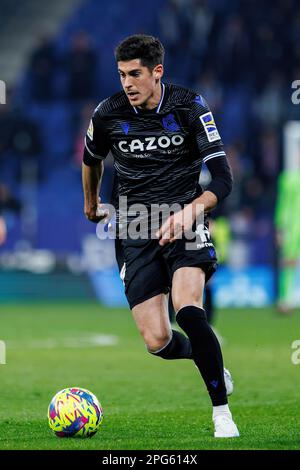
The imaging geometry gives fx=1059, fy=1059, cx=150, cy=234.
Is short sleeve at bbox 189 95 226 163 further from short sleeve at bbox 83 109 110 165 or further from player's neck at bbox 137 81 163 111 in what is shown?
short sleeve at bbox 83 109 110 165

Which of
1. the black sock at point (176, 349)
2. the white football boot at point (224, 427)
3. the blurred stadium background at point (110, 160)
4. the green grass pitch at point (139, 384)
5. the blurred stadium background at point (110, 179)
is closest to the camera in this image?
the white football boot at point (224, 427)

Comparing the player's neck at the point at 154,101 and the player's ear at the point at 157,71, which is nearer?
the player's ear at the point at 157,71

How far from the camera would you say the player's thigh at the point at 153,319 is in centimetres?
661

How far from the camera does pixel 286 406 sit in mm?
7711

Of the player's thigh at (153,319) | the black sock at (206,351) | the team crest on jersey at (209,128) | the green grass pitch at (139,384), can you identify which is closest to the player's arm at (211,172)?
the team crest on jersey at (209,128)

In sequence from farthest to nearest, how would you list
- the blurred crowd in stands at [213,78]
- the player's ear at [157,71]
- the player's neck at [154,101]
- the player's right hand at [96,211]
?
the blurred crowd in stands at [213,78], the player's right hand at [96,211], the player's neck at [154,101], the player's ear at [157,71]

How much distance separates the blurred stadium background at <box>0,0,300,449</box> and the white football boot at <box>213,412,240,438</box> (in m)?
3.57

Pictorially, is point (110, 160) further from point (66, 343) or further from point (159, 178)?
point (159, 178)

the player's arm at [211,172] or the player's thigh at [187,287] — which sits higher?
the player's arm at [211,172]

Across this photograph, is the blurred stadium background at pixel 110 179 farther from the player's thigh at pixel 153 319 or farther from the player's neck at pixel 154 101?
the player's neck at pixel 154 101

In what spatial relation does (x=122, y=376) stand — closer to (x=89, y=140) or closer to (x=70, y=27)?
(x=89, y=140)
